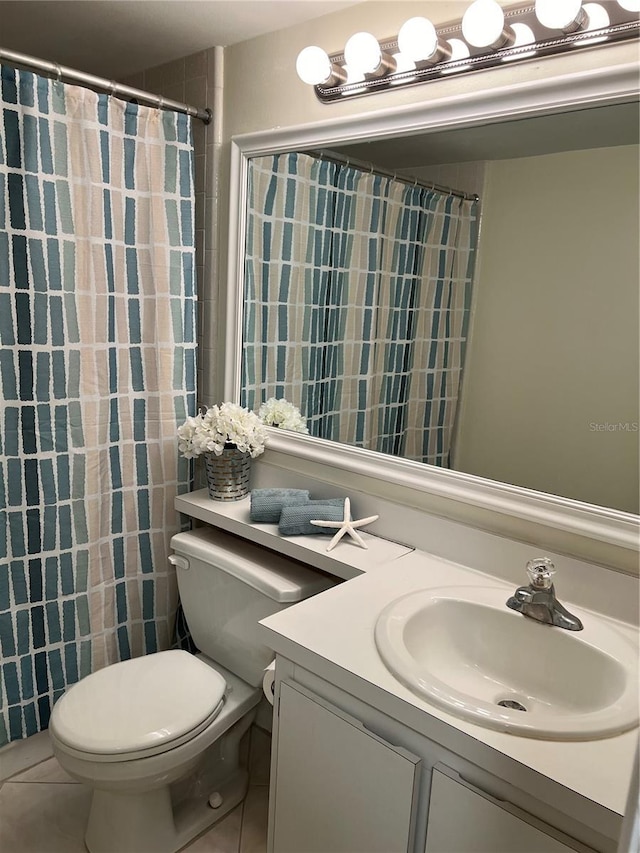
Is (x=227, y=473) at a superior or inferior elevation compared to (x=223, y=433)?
inferior

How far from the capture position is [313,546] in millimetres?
1633

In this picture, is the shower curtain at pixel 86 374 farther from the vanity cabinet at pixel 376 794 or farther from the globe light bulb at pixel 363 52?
the vanity cabinet at pixel 376 794

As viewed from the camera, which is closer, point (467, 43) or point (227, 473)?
point (467, 43)

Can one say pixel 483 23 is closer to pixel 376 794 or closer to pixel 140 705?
pixel 376 794

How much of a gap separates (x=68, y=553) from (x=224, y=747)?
73 centimetres

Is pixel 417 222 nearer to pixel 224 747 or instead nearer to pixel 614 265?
pixel 614 265

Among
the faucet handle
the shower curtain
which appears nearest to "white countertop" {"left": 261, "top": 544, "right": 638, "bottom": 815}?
the faucet handle

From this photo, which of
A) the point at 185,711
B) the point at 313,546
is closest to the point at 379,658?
the point at 313,546

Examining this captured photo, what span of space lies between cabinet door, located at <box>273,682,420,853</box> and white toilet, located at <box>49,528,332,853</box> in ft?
1.07

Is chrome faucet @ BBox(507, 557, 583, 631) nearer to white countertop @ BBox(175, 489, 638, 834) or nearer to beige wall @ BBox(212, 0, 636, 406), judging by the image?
white countertop @ BBox(175, 489, 638, 834)

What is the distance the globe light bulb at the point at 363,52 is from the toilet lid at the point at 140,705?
1.55 metres

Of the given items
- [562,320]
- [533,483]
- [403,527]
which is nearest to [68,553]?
[403,527]

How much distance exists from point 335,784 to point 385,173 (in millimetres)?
1414

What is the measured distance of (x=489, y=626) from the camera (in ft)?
4.41
